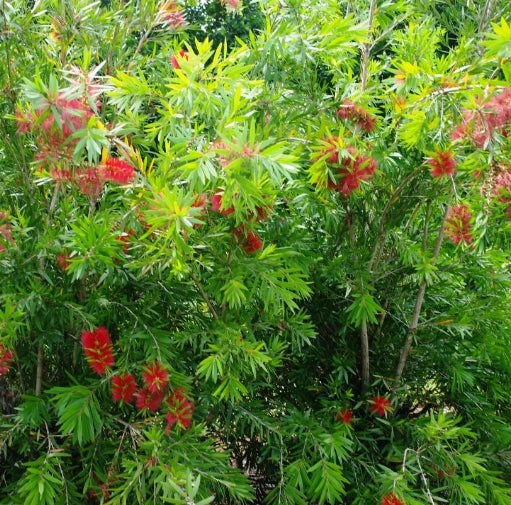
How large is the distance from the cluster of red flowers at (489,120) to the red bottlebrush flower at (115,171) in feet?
2.19

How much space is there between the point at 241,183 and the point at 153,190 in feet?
0.64

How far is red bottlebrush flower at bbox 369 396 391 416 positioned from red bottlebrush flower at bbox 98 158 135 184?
96cm

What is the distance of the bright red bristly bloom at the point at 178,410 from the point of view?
1323 millimetres

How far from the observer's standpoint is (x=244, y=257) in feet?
4.36

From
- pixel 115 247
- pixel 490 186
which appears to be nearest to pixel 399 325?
pixel 490 186

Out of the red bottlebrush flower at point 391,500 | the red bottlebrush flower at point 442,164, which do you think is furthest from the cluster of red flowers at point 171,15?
the red bottlebrush flower at point 391,500

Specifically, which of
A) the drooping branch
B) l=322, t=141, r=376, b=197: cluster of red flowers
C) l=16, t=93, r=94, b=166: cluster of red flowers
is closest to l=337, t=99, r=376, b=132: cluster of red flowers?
l=322, t=141, r=376, b=197: cluster of red flowers

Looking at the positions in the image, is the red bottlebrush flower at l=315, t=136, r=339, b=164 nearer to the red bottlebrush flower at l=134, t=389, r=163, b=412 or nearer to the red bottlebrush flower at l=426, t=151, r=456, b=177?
the red bottlebrush flower at l=426, t=151, r=456, b=177

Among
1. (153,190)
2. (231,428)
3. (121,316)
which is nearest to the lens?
(153,190)

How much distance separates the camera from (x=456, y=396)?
1.91m

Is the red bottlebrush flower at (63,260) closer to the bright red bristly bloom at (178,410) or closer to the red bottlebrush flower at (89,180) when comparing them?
the red bottlebrush flower at (89,180)

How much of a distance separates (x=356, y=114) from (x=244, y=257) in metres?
0.46

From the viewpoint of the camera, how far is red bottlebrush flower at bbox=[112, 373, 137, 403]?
1.31 metres

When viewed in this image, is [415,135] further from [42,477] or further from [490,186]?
[42,477]
